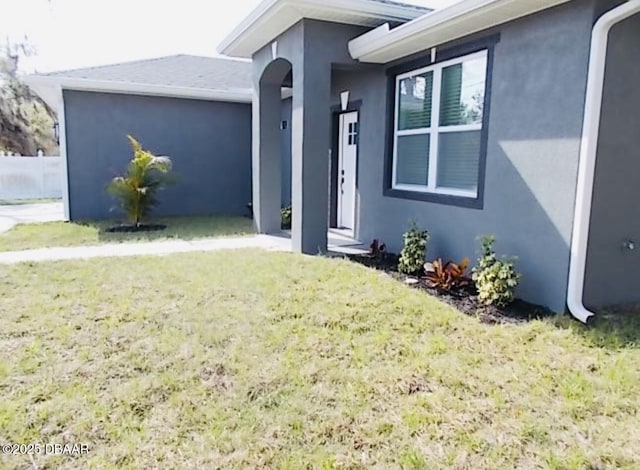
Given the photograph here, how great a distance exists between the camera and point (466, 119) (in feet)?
19.1

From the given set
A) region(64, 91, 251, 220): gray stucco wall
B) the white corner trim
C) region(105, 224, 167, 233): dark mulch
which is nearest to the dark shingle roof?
region(64, 91, 251, 220): gray stucco wall

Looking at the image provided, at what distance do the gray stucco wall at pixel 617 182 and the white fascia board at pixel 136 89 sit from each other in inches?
332

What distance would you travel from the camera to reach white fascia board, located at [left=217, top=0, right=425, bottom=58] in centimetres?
616

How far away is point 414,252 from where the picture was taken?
19.7 ft

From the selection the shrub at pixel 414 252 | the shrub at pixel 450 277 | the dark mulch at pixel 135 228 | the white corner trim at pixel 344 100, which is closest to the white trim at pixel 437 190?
the shrub at pixel 414 252

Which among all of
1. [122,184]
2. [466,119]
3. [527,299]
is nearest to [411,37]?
[466,119]

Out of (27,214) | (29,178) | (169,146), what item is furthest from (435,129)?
(29,178)

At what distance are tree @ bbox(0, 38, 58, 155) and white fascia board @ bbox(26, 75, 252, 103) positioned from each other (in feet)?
50.5

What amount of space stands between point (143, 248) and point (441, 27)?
5.08m

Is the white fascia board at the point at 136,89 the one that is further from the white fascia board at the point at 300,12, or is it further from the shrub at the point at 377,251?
the shrub at the point at 377,251

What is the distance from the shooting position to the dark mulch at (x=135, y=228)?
358 inches

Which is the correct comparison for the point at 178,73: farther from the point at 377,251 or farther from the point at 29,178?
the point at 29,178

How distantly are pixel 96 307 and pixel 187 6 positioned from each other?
43.7 feet

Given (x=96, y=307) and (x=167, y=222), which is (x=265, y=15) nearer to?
(x=96, y=307)
